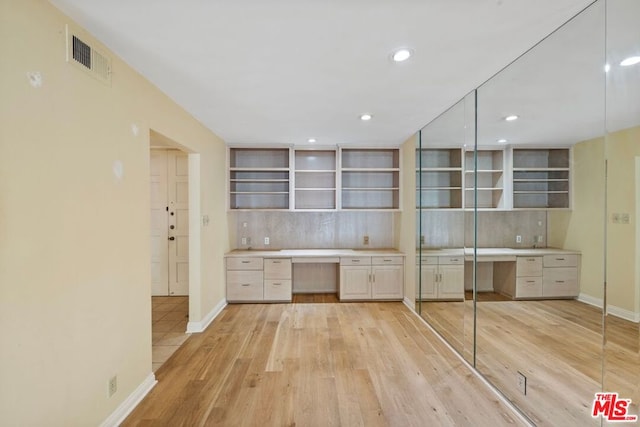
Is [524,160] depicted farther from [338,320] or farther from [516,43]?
[338,320]

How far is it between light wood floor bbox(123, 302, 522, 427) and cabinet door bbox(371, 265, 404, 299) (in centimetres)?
77

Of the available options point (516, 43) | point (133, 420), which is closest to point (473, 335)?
point (516, 43)

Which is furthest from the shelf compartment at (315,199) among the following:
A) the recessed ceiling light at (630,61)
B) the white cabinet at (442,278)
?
the recessed ceiling light at (630,61)

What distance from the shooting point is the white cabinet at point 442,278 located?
111 inches

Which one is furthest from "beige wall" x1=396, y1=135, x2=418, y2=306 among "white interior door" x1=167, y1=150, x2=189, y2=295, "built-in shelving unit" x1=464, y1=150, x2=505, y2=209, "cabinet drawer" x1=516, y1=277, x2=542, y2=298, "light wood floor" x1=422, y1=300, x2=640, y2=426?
"white interior door" x1=167, y1=150, x2=189, y2=295

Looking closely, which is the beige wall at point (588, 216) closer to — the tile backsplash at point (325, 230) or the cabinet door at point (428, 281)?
the cabinet door at point (428, 281)

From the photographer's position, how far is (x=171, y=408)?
78.8 inches

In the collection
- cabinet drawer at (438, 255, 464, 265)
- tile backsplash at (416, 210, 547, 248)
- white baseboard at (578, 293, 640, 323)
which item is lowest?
cabinet drawer at (438, 255, 464, 265)

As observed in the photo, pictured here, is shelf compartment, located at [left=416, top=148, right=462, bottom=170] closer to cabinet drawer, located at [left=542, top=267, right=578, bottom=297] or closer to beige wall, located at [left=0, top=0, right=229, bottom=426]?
cabinet drawer, located at [left=542, top=267, right=578, bottom=297]

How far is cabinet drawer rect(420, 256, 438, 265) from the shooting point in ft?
11.1

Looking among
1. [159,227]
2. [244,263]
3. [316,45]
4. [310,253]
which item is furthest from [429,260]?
[159,227]

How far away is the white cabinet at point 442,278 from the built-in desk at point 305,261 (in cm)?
66

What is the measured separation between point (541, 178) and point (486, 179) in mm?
544

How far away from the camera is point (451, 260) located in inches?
118
